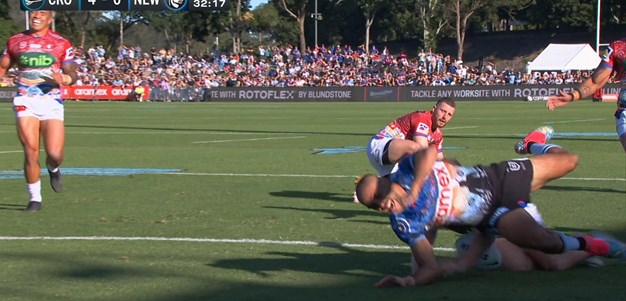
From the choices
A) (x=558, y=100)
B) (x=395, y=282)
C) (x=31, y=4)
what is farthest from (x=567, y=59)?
(x=395, y=282)

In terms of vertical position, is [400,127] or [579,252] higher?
[400,127]

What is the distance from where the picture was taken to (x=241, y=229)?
9.48 meters

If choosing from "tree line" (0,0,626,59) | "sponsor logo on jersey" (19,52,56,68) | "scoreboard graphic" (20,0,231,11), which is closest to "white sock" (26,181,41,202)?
"sponsor logo on jersey" (19,52,56,68)

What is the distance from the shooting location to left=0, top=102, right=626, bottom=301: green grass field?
6.66 meters

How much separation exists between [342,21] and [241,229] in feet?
346

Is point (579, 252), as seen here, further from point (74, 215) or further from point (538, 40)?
Result: point (538, 40)

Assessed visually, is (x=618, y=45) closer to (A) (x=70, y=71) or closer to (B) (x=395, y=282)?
(B) (x=395, y=282)

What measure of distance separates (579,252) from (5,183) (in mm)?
9033

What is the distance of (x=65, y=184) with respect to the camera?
44.7ft

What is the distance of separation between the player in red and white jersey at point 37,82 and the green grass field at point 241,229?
0.65 meters

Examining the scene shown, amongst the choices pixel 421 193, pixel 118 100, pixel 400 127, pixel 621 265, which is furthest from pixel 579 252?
pixel 118 100

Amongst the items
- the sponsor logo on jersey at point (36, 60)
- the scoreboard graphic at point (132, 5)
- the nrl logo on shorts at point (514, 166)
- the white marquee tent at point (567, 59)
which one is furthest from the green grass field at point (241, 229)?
the white marquee tent at point (567, 59)

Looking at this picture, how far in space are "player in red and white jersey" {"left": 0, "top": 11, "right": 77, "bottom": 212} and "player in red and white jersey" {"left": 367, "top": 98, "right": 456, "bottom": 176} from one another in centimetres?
327

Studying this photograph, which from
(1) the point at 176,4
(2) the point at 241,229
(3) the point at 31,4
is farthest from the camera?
(1) the point at 176,4
